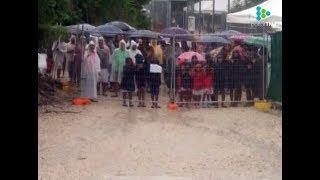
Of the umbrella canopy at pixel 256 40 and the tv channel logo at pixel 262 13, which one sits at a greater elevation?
the tv channel logo at pixel 262 13

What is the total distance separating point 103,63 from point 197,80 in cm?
287

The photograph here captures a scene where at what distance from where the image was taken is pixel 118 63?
596 inches

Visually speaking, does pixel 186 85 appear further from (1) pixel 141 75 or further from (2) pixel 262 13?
(2) pixel 262 13

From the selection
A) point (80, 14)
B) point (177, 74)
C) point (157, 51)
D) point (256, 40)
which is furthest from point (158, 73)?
point (80, 14)

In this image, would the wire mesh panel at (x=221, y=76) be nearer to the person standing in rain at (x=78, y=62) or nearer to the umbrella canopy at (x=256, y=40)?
the umbrella canopy at (x=256, y=40)

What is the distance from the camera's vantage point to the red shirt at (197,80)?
558 inches

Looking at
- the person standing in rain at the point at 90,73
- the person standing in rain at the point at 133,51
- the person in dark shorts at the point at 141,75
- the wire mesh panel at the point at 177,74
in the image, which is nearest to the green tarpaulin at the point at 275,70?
the wire mesh panel at the point at 177,74

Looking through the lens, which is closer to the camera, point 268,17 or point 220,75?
point 220,75

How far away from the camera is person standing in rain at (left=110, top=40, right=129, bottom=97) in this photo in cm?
1505

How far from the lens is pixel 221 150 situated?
928 centimetres

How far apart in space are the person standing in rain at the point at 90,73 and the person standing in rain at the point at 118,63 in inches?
18.6

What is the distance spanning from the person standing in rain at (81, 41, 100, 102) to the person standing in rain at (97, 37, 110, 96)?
31cm
